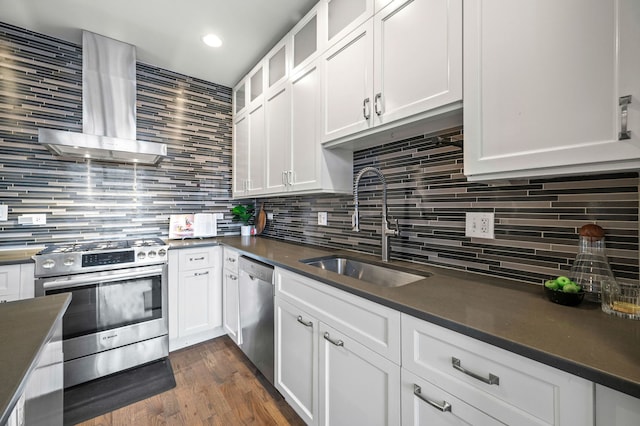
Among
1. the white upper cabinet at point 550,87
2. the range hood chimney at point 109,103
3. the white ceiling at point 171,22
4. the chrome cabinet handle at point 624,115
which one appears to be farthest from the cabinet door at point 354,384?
the white ceiling at point 171,22

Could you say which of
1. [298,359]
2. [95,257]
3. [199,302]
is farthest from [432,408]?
[95,257]

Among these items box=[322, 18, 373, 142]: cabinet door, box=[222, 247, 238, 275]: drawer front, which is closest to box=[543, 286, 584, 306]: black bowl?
box=[322, 18, 373, 142]: cabinet door

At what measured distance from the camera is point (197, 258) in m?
2.28

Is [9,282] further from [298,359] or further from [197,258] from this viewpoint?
[298,359]

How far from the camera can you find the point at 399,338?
2.92ft

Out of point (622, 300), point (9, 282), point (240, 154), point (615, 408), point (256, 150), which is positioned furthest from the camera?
point (240, 154)

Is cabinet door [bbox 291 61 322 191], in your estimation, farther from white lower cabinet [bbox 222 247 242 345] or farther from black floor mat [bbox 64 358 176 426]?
black floor mat [bbox 64 358 176 426]

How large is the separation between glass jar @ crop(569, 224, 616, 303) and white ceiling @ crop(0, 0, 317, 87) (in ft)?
6.52

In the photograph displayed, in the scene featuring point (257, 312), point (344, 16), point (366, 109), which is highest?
point (344, 16)

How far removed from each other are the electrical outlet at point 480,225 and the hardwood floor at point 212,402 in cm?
139

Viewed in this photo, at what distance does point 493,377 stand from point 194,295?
7.26 feet

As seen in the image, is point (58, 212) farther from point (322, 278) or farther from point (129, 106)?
point (322, 278)

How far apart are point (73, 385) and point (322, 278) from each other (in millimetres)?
1948

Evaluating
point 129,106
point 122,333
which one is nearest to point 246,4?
point 129,106
